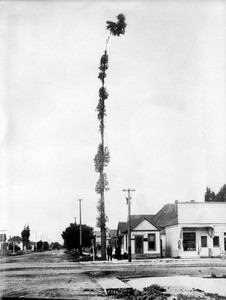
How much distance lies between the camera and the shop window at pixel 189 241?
41.1 metres

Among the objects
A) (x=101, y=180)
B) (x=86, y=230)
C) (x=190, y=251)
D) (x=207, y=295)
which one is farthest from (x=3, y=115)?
(x=86, y=230)

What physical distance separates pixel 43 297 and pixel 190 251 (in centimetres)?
3073

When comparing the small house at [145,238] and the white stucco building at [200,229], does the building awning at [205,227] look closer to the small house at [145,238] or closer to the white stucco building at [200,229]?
the white stucco building at [200,229]

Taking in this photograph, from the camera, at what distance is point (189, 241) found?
41.5 meters

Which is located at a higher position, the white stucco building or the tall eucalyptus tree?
the tall eucalyptus tree

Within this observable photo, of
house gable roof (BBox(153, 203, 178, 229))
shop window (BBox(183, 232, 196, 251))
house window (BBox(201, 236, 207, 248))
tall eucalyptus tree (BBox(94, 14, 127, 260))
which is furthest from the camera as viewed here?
house gable roof (BBox(153, 203, 178, 229))

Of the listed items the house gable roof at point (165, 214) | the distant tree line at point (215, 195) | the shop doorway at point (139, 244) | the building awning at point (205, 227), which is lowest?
the shop doorway at point (139, 244)

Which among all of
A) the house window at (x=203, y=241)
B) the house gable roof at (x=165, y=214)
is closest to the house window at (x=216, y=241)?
the house window at (x=203, y=241)

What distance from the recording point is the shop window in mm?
41125

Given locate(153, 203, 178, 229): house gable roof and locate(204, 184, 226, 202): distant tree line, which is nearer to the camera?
locate(153, 203, 178, 229): house gable roof

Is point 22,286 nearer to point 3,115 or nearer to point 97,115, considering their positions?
point 3,115

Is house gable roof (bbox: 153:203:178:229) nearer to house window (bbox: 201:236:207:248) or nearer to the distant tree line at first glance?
Answer: house window (bbox: 201:236:207:248)

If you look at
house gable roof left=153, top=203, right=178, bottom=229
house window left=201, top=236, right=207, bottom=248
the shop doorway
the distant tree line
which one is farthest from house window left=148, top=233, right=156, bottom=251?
the distant tree line

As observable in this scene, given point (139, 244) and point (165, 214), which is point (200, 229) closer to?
point (139, 244)
